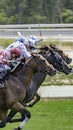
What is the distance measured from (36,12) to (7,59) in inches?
912

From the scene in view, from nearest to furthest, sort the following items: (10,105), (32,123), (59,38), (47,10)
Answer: (10,105) < (32,123) < (59,38) < (47,10)

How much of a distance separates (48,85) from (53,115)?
3343mm

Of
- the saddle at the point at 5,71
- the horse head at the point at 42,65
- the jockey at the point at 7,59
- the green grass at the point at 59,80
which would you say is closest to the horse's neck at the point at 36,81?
the jockey at the point at 7,59

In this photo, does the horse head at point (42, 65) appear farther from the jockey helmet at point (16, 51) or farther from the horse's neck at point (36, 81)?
the horse's neck at point (36, 81)

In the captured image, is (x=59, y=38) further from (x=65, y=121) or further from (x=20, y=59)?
(x=20, y=59)

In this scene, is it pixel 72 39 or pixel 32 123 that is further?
pixel 72 39

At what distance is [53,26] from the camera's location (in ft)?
65.2

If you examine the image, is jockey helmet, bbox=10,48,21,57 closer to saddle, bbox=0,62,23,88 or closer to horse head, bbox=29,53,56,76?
saddle, bbox=0,62,23,88

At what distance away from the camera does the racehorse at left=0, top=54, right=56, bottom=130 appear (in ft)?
29.5

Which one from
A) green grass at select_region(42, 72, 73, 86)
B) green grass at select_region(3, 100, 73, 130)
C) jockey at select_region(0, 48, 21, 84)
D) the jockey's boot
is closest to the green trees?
green grass at select_region(42, 72, 73, 86)

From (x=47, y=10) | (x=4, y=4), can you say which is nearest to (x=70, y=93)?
(x=47, y=10)

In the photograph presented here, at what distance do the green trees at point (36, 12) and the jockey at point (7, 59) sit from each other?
852 inches

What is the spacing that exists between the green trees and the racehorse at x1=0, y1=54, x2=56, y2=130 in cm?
2217

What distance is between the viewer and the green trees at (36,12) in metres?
31.9
